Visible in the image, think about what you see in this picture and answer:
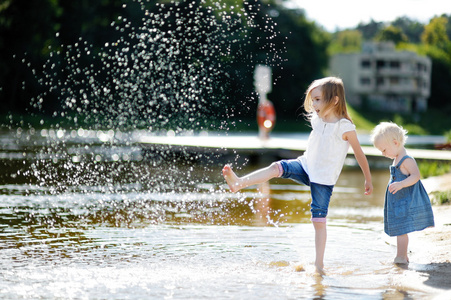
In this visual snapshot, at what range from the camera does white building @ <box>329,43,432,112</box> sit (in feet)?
329

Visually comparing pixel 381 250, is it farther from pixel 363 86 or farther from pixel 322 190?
pixel 363 86

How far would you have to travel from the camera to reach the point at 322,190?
5543 mm

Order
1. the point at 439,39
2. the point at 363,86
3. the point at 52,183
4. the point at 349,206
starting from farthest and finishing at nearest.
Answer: the point at 439,39, the point at 363,86, the point at 52,183, the point at 349,206

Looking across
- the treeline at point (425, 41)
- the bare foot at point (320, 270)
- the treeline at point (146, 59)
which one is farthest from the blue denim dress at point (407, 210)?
the treeline at point (425, 41)

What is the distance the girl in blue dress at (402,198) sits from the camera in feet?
18.4

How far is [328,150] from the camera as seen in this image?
5492mm

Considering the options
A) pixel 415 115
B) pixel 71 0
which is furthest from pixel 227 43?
pixel 415 115

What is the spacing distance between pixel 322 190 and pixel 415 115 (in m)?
90.3

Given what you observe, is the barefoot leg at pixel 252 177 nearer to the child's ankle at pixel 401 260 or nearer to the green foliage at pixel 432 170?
the child's ankle at pixel 401 260

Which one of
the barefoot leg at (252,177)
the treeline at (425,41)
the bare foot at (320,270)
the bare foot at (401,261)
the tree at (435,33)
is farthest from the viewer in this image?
the tree at (435,33)

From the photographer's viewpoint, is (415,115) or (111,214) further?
(415,115)

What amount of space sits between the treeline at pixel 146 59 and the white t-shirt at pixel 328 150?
9.05 meters

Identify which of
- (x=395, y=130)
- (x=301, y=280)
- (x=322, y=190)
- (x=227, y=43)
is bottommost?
(x=301, y=280)

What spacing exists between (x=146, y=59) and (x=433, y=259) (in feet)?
74.9
